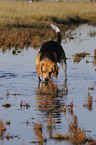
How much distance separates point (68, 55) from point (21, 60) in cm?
259

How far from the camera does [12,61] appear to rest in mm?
18203

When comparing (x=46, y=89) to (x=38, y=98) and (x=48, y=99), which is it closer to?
(x=38, y=98)

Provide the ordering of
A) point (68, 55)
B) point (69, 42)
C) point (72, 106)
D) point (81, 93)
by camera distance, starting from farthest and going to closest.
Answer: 1. point (69, 42)
2. point (68, 55)
3. point (81, 93)
4. point (72, 106)

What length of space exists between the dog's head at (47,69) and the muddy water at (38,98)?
0.42m

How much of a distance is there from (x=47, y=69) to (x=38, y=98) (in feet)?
4.21

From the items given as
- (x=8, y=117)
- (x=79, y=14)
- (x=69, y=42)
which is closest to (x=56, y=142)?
(x=8, y=117)

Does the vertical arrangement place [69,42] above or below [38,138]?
below

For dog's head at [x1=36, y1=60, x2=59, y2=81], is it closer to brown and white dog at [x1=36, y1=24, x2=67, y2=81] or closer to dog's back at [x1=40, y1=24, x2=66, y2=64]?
brown and white dog at [x1=36, y1=24, x2=67, y2=81]

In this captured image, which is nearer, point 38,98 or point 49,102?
point 49,102

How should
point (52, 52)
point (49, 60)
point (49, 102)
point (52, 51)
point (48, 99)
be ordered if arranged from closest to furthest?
1. point (49, 102)
2. point (48, 99)
3. point (49, 60)
4. point (52, 52)
5. point (52, 51)

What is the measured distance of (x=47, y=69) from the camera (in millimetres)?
11992

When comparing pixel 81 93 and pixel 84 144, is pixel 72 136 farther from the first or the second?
pixel 81 93

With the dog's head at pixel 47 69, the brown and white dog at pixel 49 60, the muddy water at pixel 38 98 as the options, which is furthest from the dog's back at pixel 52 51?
the muddy water at pixel 38 98

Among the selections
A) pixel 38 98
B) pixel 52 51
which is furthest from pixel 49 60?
pixel 38 98
